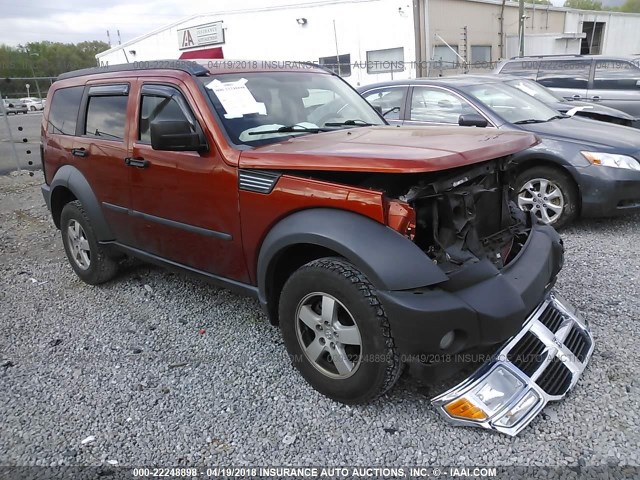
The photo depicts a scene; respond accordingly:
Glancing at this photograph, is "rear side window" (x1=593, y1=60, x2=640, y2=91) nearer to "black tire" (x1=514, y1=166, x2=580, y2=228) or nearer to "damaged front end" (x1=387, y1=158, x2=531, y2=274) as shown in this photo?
"black tire" (x1=514, y1=166, x2=580, y2=228)

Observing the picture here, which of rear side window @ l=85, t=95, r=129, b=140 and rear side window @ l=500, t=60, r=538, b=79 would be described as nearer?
rear side window @ l=85, t=95, r=129, b=140

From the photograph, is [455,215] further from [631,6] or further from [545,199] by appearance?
[631,6]

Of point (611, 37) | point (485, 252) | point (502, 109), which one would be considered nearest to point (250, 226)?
point (485, 252)

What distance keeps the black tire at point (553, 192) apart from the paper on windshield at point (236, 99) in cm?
310

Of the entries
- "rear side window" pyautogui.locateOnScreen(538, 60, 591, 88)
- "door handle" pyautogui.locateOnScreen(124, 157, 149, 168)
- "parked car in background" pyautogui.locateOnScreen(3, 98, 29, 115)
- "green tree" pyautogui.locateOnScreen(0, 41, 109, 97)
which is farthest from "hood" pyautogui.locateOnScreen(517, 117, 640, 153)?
"green tree" pyautogui.locateOnScreen(0, 41, 109, 97)

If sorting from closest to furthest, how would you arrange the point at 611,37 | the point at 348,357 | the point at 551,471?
the point at 551,471 → the point at 348,357 → the point at 611,37

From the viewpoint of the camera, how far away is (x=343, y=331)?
2633 millimetres

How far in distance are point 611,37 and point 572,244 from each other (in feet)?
101

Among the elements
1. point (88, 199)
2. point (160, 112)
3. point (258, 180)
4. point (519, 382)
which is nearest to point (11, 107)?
point (88, 199)

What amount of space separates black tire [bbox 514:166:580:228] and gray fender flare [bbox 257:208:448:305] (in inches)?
127

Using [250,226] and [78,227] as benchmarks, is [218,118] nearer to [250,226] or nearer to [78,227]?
[250,226]

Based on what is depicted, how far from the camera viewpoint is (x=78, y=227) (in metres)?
4.62

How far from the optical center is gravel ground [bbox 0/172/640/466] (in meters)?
2.48

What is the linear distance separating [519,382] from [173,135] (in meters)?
2.34
